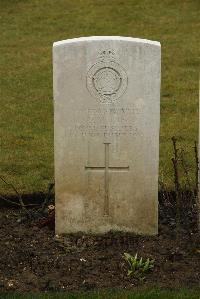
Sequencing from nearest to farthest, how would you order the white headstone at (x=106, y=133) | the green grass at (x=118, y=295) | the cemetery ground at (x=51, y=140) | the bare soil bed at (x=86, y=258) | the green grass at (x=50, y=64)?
the green grass at (x=118, y=295) < the bare soil bed at (x=86, y=258) < the cemetery ground at (x=51, y=140) < the white headstone at (x=106, y=133) < the green grass at (x=50, y=64)

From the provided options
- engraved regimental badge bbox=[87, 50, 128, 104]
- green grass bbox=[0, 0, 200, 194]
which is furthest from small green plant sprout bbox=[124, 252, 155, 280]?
green grass bbox=[0, 0, 200, 194]

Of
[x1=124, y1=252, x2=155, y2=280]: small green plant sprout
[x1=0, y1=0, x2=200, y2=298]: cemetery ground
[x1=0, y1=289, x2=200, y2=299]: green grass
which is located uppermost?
[x1=0, y1=0, x2=200, y2=298]: cemetery ground

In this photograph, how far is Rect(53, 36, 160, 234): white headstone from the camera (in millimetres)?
5402

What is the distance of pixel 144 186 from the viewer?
220 inches

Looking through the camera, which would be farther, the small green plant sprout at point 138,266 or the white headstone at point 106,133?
the white headstone at point 106,133

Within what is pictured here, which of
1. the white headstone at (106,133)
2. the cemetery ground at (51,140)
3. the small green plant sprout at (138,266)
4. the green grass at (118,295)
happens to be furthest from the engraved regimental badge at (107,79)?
the green grass at (118,295)

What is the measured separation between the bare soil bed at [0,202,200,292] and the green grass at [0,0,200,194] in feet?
3.89

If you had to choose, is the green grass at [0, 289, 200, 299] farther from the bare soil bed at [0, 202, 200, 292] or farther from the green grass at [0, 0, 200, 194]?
the green grass at [0, 0, 200, 194]

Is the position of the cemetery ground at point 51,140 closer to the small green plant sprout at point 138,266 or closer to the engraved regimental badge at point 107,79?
the small green plant sprout at point 138,266

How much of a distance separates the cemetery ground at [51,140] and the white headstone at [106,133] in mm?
192

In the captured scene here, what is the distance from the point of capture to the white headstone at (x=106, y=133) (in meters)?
5.40

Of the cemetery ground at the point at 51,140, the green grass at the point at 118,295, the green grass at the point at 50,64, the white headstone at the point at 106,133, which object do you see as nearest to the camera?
the green grass at the point at 118,295

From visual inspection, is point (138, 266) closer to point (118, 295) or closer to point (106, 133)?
point (118, 295)

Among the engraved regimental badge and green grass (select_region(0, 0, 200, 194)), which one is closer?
the engraved regimental badge
